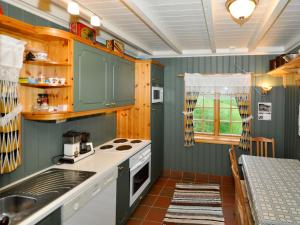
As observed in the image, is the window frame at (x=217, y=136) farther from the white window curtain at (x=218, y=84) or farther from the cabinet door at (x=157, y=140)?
the cabinet door at (x=157, y=140)

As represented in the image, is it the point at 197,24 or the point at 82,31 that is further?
the point at 197,24

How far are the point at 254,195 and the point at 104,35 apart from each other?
2.51m

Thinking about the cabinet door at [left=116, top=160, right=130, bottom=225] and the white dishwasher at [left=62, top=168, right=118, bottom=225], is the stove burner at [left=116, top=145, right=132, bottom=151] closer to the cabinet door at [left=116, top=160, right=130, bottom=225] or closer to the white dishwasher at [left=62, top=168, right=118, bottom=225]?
the cabinet door at [left=116, top=160, right=130, bottom=225]

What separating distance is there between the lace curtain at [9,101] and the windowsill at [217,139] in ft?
10.8

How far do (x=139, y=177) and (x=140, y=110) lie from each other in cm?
106

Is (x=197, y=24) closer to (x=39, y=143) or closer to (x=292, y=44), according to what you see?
(x=292, y=44)

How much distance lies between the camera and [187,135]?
14.9ft

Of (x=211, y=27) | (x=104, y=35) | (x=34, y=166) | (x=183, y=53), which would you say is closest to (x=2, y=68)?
(x=34, y=166)

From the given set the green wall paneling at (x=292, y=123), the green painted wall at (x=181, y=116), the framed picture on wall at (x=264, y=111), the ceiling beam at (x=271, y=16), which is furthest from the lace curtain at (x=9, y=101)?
the framed picture on wall at (x=264, y=111)

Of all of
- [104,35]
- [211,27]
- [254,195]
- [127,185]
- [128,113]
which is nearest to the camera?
[254,195]

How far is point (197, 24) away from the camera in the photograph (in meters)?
2.76

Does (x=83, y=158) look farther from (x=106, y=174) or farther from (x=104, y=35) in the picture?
(x=104, y=35)

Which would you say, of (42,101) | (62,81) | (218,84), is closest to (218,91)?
(218,84)

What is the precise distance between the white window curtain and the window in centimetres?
13
